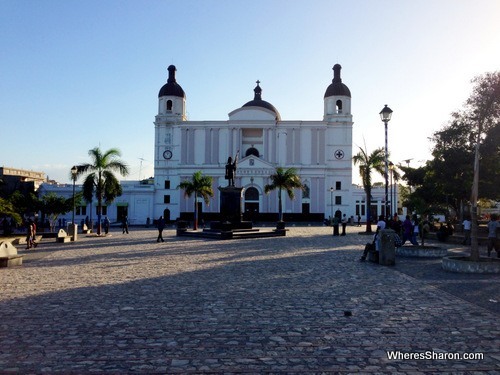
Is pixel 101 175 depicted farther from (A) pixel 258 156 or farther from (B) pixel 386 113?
(A) pixel 258 156

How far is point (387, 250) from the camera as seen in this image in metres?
14.0

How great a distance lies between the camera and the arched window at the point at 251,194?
63.1 meters

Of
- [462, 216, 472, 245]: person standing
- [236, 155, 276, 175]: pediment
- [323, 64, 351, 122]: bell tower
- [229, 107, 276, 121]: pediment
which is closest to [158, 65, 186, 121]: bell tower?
[229, 107, 276, 121]: pediment

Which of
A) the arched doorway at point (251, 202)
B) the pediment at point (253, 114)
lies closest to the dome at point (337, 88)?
the pediment at point (253, 114)

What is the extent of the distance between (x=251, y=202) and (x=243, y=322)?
2210 inches

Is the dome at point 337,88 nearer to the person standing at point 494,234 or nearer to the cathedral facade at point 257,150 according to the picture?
the cathedral facade at point 257,150

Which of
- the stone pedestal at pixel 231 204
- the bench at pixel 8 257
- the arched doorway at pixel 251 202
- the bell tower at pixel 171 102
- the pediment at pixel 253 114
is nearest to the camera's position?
the bench at pixel 8 257

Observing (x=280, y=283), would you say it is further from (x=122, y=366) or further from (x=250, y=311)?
(x=122, y=366)

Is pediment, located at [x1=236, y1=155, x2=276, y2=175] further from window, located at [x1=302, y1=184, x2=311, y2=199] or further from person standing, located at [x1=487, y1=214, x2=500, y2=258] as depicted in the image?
person standing, located at [x1=487, y1=214, x2=500, y2=258]

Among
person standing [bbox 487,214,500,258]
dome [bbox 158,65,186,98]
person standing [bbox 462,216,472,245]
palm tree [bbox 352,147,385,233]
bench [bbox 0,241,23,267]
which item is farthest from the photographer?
dome [bbox 158,65,186,98]

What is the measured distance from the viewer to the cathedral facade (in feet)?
209

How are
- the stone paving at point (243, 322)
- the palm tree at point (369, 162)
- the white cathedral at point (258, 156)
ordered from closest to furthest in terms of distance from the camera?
the stone paving at point (243, 322), the palm tree at point (369, 162), the white cathedral at point (258, 156)

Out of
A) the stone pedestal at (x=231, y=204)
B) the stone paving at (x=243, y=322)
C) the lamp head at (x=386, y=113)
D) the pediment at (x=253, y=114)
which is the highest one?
the pediment at (x=253, y=114)

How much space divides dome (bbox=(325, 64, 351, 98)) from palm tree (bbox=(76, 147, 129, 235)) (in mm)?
42102
